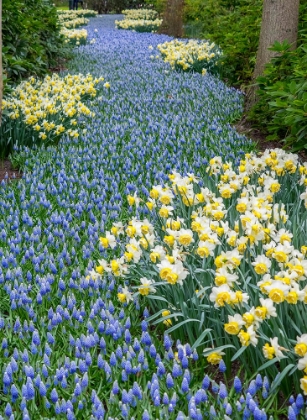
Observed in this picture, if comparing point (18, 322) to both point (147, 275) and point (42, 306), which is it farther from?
point (147, 275)

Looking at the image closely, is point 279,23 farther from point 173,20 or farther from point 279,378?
point 173,20

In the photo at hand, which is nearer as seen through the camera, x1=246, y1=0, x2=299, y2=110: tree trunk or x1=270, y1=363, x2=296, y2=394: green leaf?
x1=270, y1=363, x2=296, y2=394: green leaf

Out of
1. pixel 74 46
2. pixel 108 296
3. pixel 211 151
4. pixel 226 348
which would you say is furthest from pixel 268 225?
pixel 74 46

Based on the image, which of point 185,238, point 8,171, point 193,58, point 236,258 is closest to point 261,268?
point 236,258

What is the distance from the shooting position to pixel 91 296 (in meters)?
2.90

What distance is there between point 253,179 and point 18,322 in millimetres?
1939

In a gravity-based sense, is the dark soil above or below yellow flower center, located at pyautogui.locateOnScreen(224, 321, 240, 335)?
below

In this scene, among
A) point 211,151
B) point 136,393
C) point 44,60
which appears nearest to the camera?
point 136,393

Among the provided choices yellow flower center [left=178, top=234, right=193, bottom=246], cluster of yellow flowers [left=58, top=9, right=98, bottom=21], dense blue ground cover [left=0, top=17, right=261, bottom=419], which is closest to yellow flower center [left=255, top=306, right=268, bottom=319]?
dense blue ground cover [left=0, top=17, right=261, bottom=419]

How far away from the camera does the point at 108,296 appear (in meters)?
2.90

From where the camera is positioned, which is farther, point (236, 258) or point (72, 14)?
point (72, 14)

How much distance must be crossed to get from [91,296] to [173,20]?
14703mm

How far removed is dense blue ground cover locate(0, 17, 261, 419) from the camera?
2.24m

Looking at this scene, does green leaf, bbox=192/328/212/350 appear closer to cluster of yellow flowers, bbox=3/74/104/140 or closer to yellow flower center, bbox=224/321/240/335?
yellow flower center, bbox=224/321/240/335
